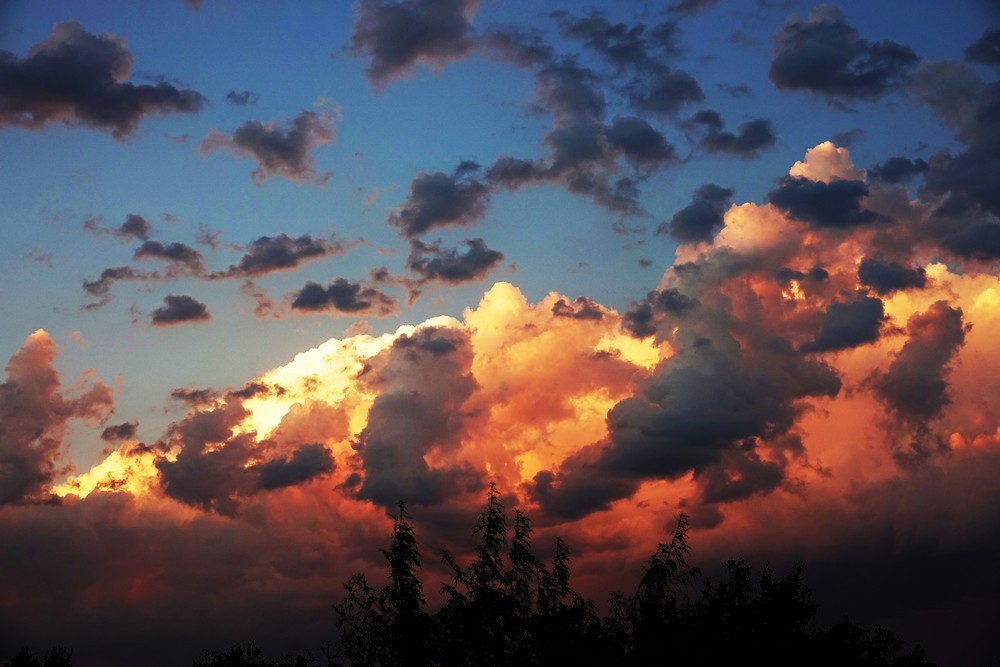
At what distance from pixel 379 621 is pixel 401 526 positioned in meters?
5.11

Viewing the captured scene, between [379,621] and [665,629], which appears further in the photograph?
[665,629]

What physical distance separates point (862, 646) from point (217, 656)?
50.4 meters

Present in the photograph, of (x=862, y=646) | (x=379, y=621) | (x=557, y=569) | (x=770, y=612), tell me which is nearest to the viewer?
(x=379, y=621)

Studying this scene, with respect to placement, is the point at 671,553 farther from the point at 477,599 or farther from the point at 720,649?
the point at 477,599

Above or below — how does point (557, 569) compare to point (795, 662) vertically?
Result: above

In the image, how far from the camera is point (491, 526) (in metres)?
→ 55.5

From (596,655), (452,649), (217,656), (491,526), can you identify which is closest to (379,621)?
(452,649)

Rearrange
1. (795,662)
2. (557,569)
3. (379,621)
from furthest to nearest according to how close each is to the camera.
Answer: (795,662) → (557,569) → (379,621)

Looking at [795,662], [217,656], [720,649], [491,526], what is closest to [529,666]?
[491,526]

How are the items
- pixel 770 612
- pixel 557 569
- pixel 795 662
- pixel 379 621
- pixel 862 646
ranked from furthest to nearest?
pixel 862 646
pixel 770 612
pixel 795 662
pixel 557 569
pixel 379 621

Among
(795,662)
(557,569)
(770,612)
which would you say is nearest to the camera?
(557,569)

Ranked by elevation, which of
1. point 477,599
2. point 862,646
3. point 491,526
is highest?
point 491,526

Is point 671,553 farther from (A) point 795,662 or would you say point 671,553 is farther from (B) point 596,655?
(A) point 795,662

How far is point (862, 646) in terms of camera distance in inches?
3137
